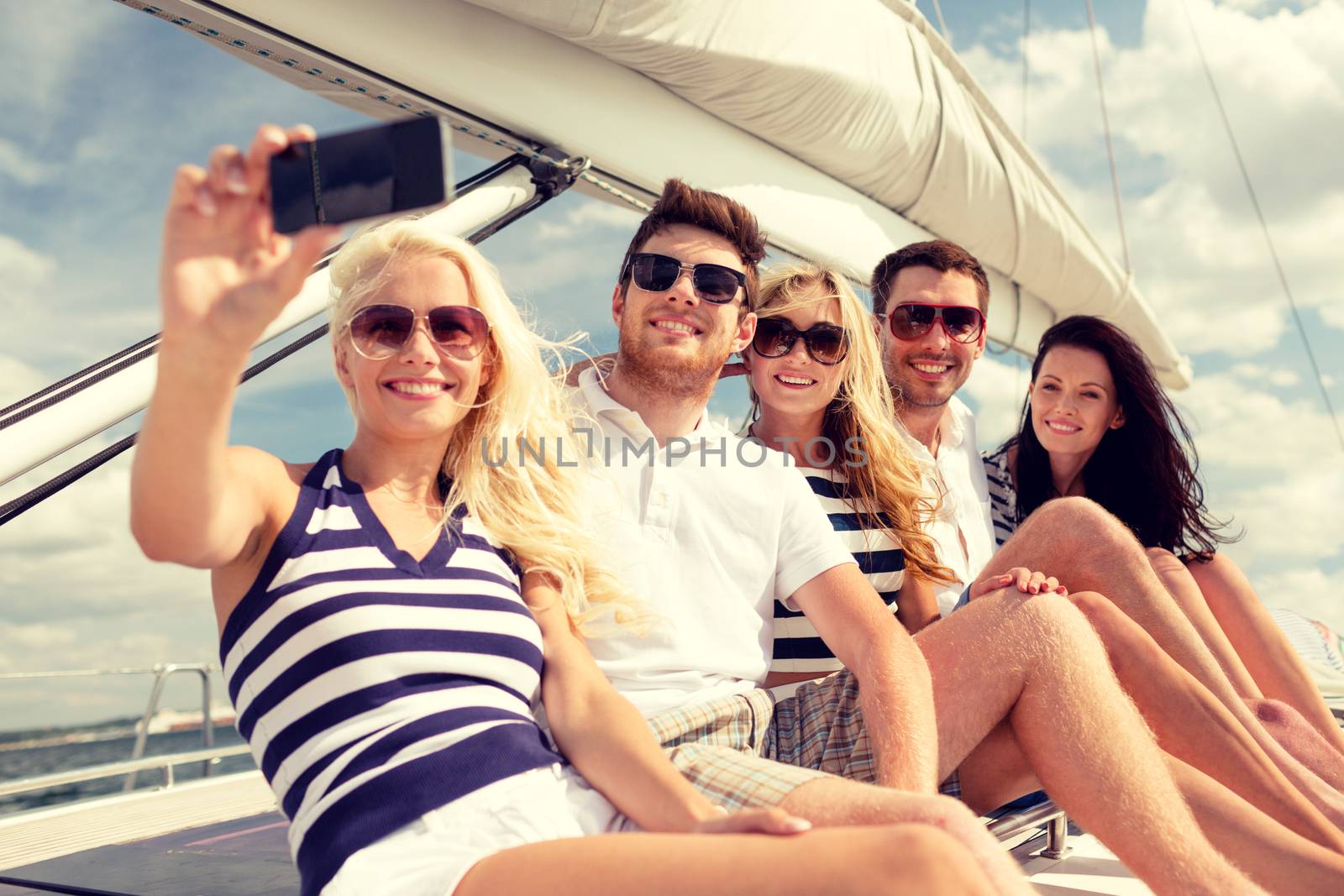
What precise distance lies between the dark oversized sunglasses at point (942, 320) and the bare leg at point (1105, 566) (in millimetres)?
882

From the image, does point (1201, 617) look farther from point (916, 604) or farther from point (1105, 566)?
point (916, 604)

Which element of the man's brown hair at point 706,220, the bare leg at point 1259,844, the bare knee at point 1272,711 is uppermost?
the man's brown hair at point 706,220

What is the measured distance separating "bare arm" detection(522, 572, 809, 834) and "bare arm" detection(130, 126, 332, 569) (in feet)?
2.25

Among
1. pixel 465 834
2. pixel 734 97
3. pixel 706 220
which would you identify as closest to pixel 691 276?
pixel 706 220

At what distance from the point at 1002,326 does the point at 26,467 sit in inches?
285

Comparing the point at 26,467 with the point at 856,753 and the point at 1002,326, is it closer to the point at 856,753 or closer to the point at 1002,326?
the point at 856,753

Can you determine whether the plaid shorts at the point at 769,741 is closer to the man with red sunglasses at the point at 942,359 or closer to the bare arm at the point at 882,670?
the bare arm at the point at 882,670

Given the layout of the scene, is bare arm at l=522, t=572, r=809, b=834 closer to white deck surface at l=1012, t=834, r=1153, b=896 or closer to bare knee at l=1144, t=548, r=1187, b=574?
white deck surface at l=1012, t=834, r=1153, b=896

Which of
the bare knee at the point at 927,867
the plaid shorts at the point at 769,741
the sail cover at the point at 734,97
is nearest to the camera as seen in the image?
the bare knee at the point at 927,867

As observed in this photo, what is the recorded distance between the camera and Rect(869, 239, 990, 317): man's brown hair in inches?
136

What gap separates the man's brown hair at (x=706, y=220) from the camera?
267cm

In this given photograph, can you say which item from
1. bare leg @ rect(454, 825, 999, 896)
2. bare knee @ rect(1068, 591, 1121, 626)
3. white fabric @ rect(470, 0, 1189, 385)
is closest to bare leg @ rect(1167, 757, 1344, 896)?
bare knee @ rect(1068, 591, 1121, 626)

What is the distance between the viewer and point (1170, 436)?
11.2 feet

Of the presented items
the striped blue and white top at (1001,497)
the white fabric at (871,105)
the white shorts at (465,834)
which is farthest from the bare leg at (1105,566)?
the white fabric at (871,105)
